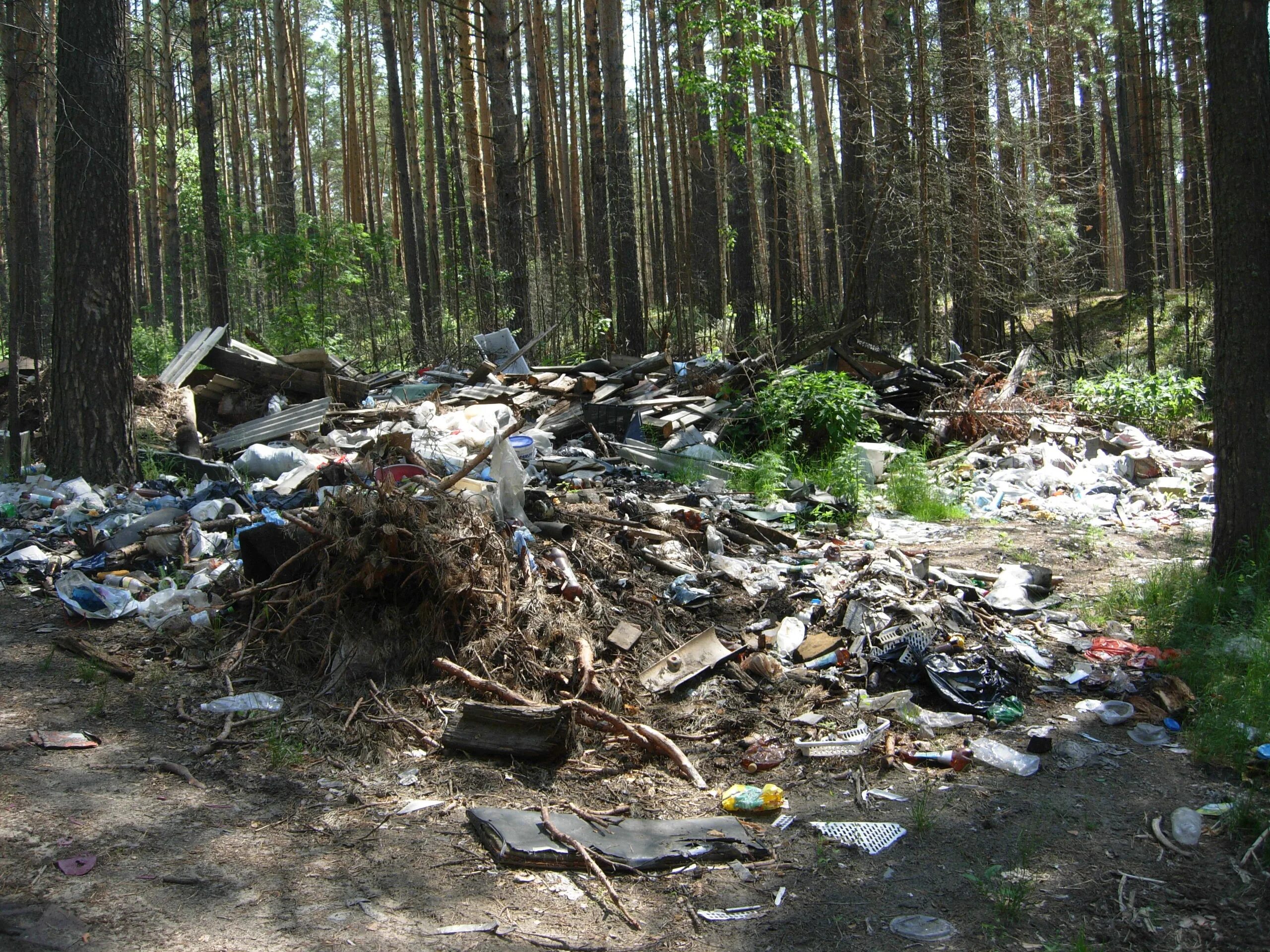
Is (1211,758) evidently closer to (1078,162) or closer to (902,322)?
(902,322)

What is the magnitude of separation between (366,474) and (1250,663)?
18.1ft

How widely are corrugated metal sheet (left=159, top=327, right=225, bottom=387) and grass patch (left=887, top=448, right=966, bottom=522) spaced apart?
764 cm

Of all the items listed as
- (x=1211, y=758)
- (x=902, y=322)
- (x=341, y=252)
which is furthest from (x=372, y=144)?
(x=1211, y=758)

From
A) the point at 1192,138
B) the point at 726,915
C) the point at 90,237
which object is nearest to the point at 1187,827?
the point at 726,915

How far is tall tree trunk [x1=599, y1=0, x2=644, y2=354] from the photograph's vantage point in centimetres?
1414

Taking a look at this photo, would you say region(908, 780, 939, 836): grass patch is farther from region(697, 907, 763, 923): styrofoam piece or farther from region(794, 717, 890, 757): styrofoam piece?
region(697, 907, 763, 923): styrofoam piece

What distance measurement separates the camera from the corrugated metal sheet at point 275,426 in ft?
29.8

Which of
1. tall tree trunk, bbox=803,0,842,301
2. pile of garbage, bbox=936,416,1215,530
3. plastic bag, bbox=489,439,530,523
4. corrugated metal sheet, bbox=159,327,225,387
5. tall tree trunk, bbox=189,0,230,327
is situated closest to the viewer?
plastic bag, bbox=489,439,530,523

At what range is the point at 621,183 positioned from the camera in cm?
1462

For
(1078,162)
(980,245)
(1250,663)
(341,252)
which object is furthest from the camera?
(1078,162)

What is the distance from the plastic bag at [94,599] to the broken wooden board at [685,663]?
298cm

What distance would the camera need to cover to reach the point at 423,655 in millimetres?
4734

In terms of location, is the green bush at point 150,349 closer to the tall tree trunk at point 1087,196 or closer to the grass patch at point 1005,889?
the grass patch at point 1005,889

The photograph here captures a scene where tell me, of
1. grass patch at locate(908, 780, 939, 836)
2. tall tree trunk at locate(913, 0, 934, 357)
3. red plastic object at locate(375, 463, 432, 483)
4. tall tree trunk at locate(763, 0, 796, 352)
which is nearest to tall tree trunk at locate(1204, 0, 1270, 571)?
grass patch at locate(908, 780, 939, 836)
